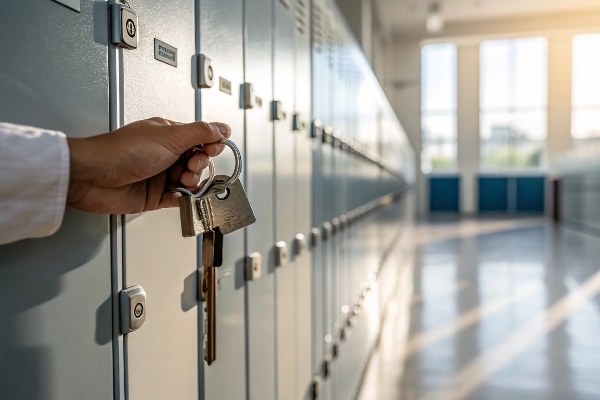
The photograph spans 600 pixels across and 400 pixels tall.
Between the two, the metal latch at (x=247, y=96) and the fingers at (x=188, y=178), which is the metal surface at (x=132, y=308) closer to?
the fingers at (x=188, y=178)

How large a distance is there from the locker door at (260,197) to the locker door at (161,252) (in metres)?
0.39

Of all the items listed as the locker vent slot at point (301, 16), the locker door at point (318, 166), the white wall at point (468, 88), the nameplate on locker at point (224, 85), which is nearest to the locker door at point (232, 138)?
the nameplate on locker at point (224, 85)

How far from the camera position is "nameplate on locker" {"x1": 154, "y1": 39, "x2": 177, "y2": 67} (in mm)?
983

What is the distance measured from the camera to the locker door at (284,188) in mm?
1838

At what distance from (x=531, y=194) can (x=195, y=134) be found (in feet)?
71.7

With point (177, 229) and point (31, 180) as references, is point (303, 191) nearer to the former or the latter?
point (177, 229)

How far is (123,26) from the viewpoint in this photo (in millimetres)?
857

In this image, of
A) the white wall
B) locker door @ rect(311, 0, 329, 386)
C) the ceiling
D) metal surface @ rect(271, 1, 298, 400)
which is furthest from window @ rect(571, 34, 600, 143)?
metal surface @ rect(271, 1, 298, 400)

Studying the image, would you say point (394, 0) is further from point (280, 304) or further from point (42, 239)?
point (42, 239)

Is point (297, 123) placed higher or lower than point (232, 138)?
higher

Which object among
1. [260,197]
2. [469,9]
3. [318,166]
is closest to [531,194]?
[469,9]

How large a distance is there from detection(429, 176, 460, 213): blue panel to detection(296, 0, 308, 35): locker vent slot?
1958 centimetres

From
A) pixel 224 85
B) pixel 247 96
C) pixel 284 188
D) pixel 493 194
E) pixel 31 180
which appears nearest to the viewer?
pixel 31 180

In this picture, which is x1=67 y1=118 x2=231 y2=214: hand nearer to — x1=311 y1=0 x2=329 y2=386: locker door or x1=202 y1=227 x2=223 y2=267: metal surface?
x1=202 y1=227 x2=223 y2=267: metal surface
